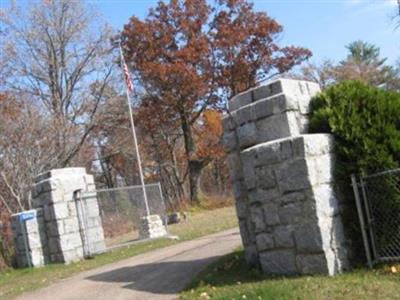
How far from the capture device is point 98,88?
33844 mm

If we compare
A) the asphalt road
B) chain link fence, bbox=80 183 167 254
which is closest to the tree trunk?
chain link fence, bbox=80 183 167 254

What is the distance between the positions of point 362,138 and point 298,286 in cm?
210

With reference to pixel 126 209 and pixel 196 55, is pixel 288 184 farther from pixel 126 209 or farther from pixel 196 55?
pixel 196 55

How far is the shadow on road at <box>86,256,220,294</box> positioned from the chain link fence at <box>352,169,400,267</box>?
2684mm

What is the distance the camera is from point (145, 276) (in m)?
9.81

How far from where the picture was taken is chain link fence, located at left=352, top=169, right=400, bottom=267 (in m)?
7.54

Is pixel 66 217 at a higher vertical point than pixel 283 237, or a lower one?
higher

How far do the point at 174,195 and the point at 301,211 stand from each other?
28.5 metres

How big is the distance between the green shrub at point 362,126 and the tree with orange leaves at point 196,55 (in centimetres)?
2450

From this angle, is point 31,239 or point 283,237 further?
point 31,239

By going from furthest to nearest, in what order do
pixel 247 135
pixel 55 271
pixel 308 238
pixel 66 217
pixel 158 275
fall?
pixel 66 217 → pixel 55 271 → pixel 158 275 → pixel 247 135 → pixel 308 238

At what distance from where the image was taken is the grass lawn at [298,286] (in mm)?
6551

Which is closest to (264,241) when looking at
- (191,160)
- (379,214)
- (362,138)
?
(379,214)

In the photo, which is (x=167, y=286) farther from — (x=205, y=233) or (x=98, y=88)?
(x=98, y=88)
